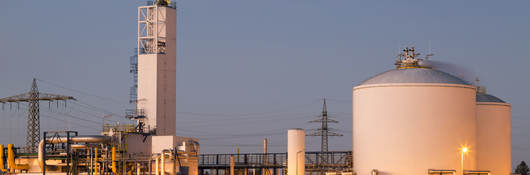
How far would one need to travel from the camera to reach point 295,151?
64.1 meters

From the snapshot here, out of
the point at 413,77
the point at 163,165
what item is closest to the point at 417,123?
the point at 413,77

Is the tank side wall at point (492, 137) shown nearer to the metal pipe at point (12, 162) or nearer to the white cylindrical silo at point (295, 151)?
the white cylindrical silo at point (295, 151)

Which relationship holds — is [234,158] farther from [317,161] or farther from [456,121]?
[456,121]

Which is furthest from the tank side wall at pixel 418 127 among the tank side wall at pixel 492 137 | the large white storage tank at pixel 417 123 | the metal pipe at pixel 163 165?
the metal pipe at pixel 163 165

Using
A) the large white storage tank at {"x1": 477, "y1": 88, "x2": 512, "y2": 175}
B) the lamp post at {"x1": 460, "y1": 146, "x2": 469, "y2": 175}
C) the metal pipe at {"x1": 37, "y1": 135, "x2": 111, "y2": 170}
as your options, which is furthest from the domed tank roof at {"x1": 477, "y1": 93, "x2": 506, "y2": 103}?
the metal pipe at {"x1": 37, "y1": 135, "x2": 111, "y2": 170}

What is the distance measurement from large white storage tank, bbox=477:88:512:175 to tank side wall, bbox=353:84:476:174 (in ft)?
24.2

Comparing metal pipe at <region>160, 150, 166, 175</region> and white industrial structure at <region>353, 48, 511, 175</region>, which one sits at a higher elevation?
white industrial structure at <region>353, 48, 511, 175</region>

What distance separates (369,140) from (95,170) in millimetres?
25899

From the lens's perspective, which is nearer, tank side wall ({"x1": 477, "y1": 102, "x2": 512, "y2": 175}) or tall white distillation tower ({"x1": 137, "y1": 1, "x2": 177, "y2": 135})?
tank side wall ({"x1": 477, "y1": 102, "x2": 512, "y2": 175})

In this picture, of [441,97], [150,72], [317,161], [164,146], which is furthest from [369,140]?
[150,72]

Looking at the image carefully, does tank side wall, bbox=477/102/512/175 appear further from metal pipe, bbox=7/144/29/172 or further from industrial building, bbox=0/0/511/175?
metal pipe, bbox=7/144/29/172

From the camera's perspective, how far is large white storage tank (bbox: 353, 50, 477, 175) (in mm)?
58656

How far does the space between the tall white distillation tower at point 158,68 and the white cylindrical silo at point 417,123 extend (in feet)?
100

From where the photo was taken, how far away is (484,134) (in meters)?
67.5
